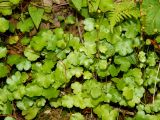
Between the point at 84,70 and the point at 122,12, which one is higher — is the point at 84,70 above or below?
below

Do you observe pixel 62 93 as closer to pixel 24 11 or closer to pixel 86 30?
pixel 86 30

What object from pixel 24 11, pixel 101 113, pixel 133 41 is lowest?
pixel 101 113

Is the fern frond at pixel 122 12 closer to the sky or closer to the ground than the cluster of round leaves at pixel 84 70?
closer to the sky

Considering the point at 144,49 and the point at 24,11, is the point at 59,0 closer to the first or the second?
the point at 24,11

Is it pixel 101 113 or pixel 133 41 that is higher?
pixel 133 41

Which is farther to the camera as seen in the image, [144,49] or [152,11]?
[144,49]

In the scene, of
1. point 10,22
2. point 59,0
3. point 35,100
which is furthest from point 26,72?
point 59,0

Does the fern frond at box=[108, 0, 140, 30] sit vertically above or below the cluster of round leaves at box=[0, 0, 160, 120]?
above
